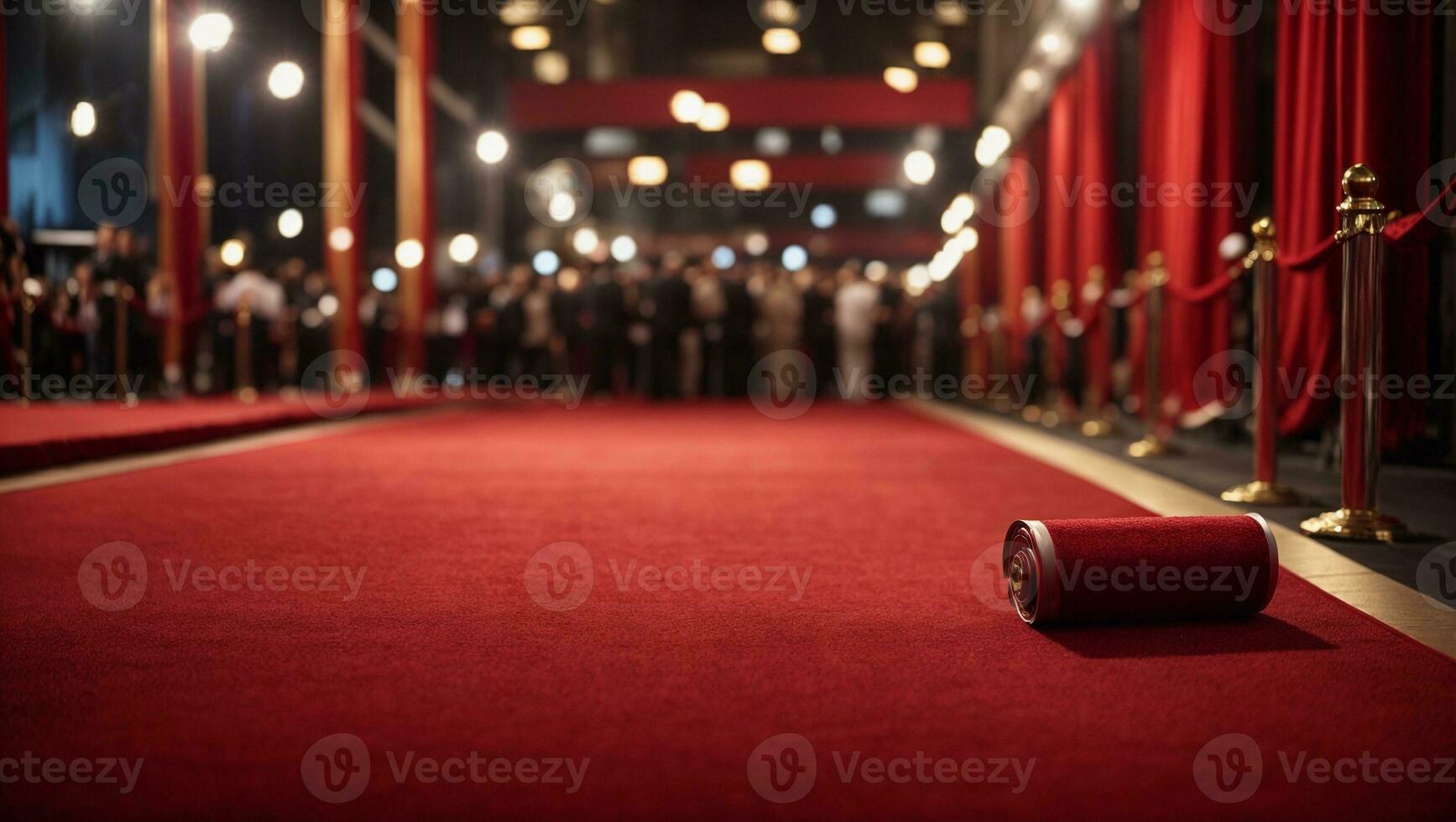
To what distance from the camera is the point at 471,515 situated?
11.8 feet

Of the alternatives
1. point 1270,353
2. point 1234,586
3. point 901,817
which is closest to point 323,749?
point 901,817

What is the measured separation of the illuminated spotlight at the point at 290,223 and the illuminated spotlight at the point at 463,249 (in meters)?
4.63

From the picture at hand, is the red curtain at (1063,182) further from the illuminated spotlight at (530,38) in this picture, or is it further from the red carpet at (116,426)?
the illuminated spotlight at (530,38)

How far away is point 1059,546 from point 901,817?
3.05ft

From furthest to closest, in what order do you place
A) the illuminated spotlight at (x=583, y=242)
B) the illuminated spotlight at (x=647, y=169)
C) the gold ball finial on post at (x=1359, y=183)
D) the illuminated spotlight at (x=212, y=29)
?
the illuminated spotlight at (x=583, y=242)
the illuminated spotlight at (x=647, y=169)
the illuminated spotlight at (x=212, y=29)
the gold ball finial on post at (x=1359, y=183)

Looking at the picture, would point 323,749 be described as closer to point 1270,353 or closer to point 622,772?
point 622,772

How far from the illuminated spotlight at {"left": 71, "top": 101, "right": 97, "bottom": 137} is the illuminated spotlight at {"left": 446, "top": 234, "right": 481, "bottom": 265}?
798 centimetres
